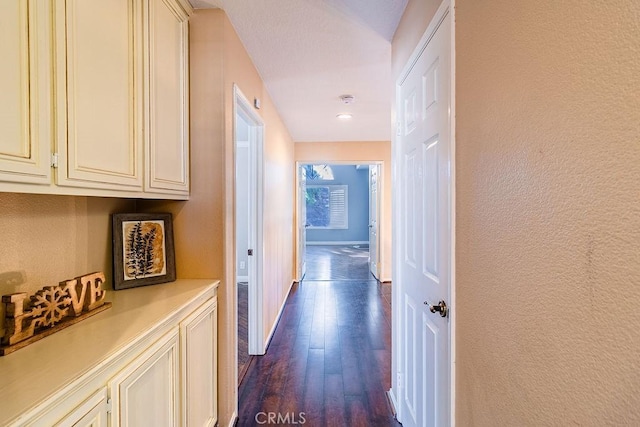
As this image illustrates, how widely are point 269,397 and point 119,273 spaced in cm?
133

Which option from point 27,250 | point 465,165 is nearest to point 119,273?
point 27,250

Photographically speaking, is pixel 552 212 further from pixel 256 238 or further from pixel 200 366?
pixel 256 238

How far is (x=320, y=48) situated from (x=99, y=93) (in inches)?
58.7

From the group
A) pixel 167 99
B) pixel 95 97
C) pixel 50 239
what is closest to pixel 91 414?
pixel 50 239

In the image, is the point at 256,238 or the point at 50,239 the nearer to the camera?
the point at 50,239

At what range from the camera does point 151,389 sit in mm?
1169

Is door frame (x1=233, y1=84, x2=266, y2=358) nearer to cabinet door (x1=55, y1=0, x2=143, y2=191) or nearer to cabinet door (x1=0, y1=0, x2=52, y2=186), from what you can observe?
cabinet door (x1=55, y1=0, x2=143, y2=191)

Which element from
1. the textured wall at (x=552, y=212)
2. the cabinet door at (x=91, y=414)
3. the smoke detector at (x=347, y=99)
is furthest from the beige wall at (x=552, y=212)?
the smoke detector at (x=347, y=99)

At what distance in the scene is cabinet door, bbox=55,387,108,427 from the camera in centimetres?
79

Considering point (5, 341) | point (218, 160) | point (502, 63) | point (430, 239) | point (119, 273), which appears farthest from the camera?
point (218, 160)

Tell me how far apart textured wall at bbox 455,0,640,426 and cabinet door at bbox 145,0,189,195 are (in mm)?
1330

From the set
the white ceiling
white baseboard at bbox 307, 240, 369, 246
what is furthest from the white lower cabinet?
white baseboard at bbox 307, 240, 369, 246

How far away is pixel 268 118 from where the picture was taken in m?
3.12

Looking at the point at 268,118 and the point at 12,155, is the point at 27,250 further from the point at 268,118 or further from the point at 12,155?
the point at 268,118
